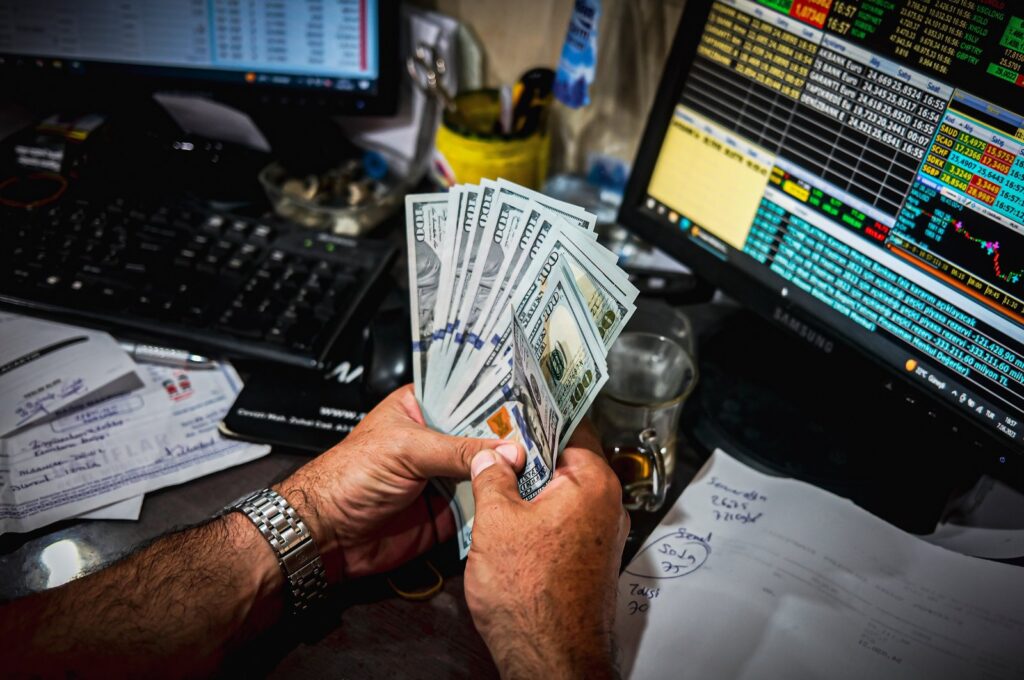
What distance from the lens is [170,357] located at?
96 cm

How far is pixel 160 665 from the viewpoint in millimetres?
655

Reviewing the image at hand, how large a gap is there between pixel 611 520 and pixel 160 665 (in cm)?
41

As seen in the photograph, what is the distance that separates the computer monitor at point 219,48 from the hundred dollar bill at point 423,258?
0.51 m

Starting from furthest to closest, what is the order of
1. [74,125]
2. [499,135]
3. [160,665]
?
[74,125], [499,135], [160,665]

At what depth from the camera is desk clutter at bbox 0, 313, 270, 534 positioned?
800 millimetres

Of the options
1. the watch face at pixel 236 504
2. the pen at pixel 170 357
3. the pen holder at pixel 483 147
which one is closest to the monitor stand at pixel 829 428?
the pen holder at pixel 483 147

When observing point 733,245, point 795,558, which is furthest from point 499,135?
point 795,558

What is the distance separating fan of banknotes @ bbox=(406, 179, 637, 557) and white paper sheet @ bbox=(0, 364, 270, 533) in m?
0.26

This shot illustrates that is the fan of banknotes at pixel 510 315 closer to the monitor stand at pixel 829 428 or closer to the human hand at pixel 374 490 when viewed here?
the human hand at pixel 374 490

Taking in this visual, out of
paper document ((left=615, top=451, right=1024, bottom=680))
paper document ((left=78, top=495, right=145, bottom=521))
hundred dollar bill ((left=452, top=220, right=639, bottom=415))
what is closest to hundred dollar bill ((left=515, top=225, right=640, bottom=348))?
A: hundred dollar bill ((left=452, top=220, right=639, bottom=415))

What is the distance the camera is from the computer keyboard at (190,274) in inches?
37.2

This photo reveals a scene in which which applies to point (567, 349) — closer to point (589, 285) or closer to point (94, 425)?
point (589, 285)

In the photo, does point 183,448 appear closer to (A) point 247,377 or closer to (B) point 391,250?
(A) point 247,377

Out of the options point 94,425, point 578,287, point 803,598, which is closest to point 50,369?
point 94,425
